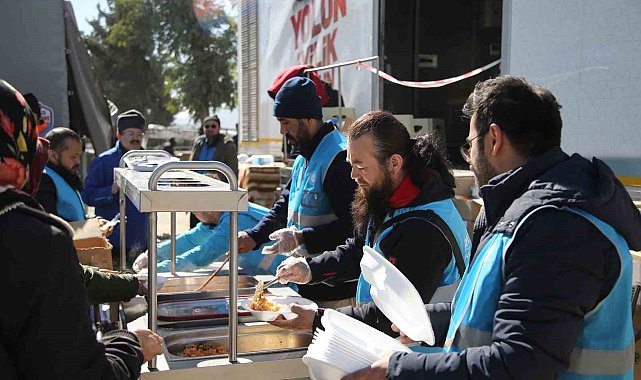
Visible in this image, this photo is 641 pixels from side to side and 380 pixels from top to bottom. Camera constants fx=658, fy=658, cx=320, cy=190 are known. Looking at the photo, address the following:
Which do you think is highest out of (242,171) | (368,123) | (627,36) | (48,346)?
(627,36)

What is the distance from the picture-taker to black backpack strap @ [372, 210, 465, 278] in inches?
84.2

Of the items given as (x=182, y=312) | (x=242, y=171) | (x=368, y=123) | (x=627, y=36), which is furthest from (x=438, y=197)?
(x=242, y=171)

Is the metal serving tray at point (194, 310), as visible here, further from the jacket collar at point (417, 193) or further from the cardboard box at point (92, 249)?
the jacket collar at point (417, 193)

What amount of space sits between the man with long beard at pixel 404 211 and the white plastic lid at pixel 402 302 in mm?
414

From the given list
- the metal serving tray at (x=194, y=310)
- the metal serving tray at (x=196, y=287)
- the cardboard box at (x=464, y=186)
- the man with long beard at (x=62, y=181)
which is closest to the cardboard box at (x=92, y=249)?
the metal serving tray at (x=196, y=287)

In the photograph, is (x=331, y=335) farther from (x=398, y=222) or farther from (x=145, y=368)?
(x=145, y=368)

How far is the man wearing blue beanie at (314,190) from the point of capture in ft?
10.2

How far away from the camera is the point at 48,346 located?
A: 4.15ft

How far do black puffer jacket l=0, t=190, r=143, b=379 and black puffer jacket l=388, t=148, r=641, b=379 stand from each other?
0.69m

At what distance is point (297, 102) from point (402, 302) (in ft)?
6.32

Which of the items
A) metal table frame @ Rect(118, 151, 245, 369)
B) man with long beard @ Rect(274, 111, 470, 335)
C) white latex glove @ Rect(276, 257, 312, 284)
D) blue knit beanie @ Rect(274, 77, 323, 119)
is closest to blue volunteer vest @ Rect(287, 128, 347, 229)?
blue knit beanie @ Rect(274, 77, 323, 119)

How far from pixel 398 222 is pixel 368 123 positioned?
39 cm

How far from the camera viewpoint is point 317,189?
320cm

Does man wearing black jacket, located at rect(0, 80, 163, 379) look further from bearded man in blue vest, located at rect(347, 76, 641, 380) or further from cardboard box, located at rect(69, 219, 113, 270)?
cardboard box, located at rect(69, 219, 113, 270)
